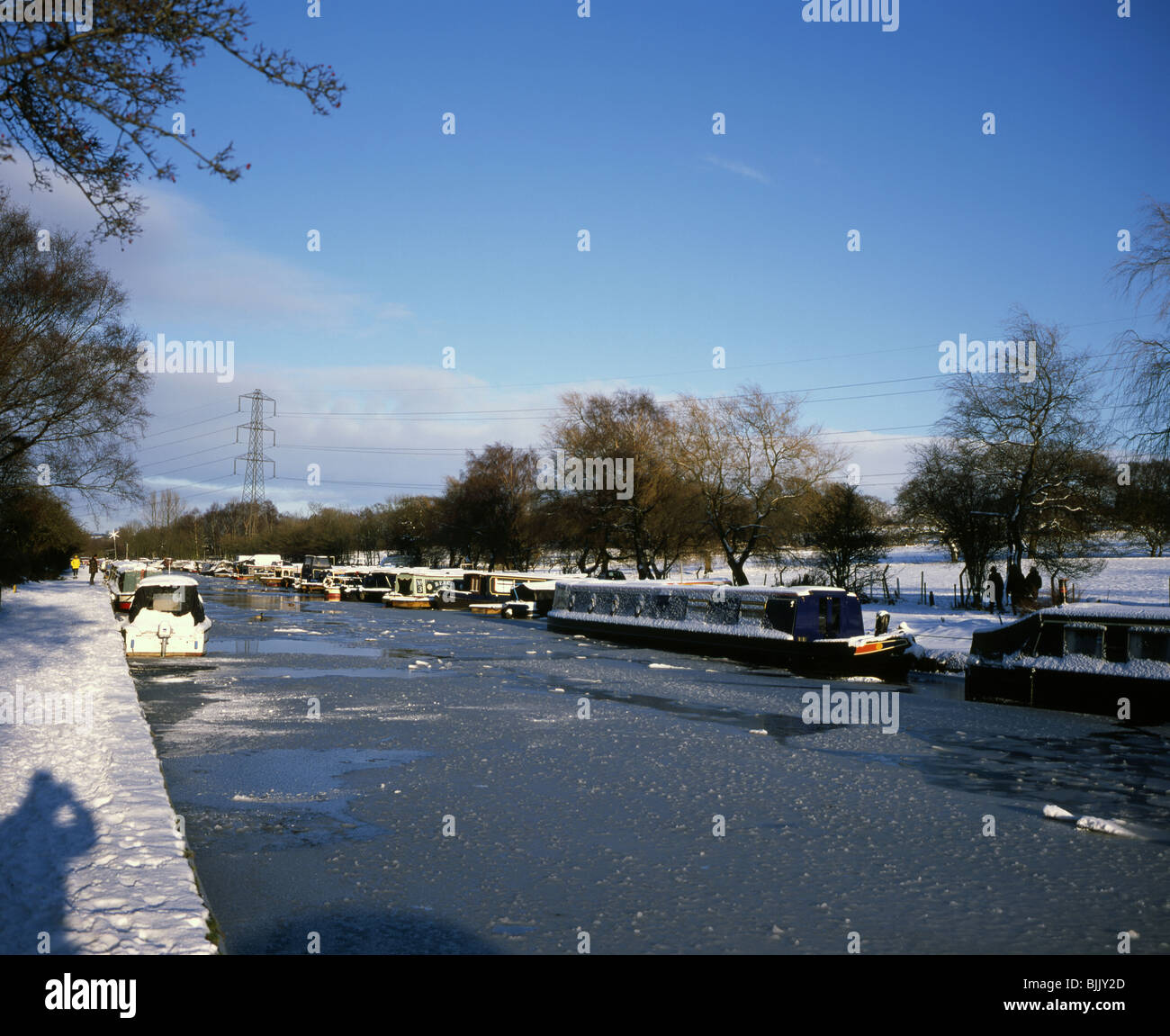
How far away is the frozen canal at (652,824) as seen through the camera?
6.21m

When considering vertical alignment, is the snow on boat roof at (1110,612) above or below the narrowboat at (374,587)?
above

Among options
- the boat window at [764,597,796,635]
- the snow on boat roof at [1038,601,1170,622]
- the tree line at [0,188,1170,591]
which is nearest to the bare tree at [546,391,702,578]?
the tree line at [0,188,1170,591]

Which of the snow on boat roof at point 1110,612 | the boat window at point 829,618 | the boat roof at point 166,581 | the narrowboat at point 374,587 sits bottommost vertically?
the narrowboat at point 374,587

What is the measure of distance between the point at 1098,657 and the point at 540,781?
11.7 meters

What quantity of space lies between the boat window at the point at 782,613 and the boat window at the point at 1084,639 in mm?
9974

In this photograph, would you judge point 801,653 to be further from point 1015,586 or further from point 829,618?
point 1015,586

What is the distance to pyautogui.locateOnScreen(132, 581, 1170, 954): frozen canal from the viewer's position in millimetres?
6207

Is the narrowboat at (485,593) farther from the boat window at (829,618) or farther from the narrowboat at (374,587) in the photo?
the boat window at (829,618)

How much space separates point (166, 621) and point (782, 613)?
1685 centimetres

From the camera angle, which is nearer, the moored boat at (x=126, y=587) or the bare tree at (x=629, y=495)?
the moored boat at (x=126, y=587)

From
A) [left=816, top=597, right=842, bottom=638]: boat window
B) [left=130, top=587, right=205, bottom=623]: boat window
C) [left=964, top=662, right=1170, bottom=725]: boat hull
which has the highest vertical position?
[left=130, top=587, right=205, bottom=623]: boat window

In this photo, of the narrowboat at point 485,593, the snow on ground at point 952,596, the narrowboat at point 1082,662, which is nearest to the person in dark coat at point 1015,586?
the snow on ground at point 952,596

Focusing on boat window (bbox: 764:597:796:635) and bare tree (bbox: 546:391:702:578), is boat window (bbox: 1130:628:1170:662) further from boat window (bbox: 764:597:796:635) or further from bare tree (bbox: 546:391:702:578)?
bare tree (bbox: 546:391:702:578)
